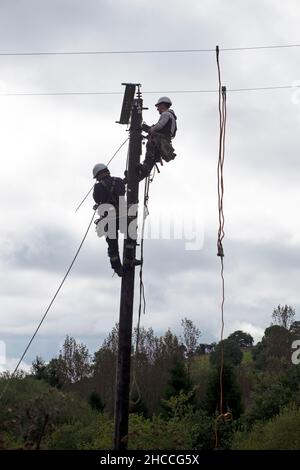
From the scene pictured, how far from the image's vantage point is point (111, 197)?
1055cm

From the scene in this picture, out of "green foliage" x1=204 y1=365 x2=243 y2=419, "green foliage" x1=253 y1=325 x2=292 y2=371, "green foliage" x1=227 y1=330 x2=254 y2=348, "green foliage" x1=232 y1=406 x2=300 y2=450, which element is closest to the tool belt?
"green foliage" x1=232 y1=406 x2=300 y2=450

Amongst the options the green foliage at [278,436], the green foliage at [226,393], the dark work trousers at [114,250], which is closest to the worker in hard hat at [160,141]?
the dark work trousers at [114,250]

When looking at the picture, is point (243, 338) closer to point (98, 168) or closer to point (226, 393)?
point (226, 393)

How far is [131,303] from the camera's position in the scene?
9820 mm

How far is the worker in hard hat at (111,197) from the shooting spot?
10.2m

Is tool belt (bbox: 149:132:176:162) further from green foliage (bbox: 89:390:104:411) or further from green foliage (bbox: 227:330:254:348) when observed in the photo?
green foliage (bbox: 227:330:254:348)

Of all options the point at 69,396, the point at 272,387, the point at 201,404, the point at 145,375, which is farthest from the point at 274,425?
the point at 145,375

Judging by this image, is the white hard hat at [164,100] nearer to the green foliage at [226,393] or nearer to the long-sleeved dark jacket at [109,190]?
the long-sleeved dark jacket at [109,190]

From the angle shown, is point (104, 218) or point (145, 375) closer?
point (104, 218)

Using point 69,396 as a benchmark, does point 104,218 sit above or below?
above

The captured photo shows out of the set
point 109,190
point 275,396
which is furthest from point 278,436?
point 109,190

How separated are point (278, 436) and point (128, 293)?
57.4 ft
